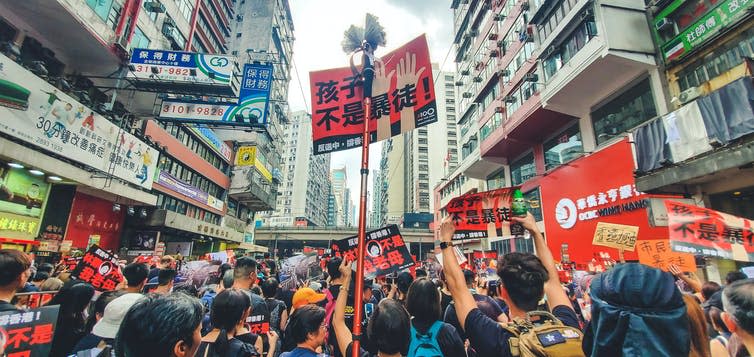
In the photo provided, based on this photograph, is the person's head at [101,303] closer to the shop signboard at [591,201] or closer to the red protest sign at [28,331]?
the red protest sign at [28,331]

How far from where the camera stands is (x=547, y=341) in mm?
1673

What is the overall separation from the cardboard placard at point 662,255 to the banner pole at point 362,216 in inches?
221

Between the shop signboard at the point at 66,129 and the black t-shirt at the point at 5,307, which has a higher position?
the shop signboard at the point at 66,129

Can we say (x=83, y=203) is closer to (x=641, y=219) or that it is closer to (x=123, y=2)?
(x=123, y=2)

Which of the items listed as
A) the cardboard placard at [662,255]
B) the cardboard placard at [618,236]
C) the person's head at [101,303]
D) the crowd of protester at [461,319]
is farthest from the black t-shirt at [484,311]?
the cardboard placard at [662,255]

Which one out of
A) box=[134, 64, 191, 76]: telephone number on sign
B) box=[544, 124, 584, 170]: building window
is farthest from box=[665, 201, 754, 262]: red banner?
box=[134, 64, 191, 76]: telephone number on sign

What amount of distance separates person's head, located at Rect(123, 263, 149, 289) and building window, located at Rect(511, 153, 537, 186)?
68.8 ft

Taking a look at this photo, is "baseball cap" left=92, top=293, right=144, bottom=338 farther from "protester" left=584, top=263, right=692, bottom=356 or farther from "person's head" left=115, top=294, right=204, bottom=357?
"protester" left=584, top=263, right=692, bottom=356

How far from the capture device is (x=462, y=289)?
2.12 metres

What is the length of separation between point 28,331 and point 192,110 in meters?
11.8

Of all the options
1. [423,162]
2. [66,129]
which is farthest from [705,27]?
[423,162]

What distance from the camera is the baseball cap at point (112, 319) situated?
252 centimetres

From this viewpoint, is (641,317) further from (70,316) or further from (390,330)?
(70,316)

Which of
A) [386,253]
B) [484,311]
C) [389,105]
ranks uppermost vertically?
[389,105]
